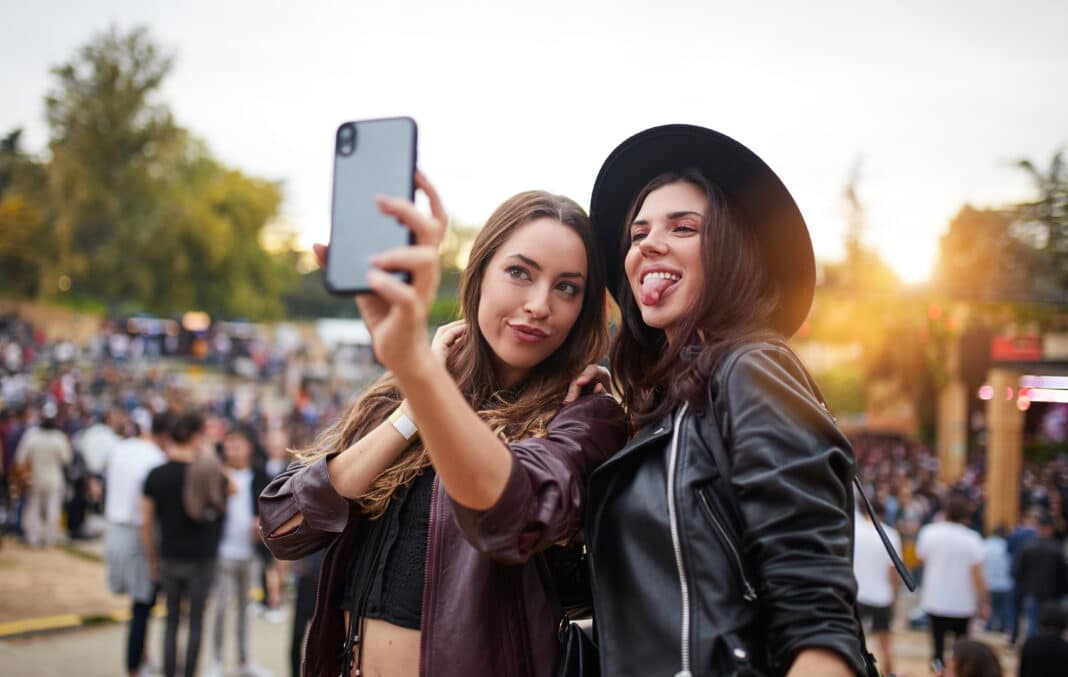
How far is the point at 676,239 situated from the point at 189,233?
3865 centimetres

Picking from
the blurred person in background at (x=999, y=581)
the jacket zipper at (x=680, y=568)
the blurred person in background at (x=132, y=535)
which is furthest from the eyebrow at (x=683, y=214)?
the blurred person in background at (x=999, y=581)

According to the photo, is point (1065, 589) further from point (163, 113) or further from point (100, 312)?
point (100, 312)

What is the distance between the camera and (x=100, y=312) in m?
42.2

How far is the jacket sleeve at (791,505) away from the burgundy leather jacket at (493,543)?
375 millimetres

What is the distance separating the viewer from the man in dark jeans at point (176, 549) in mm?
5930

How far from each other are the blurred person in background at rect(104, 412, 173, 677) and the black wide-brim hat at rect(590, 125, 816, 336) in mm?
5558

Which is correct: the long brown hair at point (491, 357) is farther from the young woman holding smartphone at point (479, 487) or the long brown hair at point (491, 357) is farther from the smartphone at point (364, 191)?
the smartphone at point (364, 191)

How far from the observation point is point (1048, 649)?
5.54m

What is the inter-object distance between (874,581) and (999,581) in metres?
5.01

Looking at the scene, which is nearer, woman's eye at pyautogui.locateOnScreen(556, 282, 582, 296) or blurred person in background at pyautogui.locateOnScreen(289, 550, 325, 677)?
woman's eye at pyautogui.locateOnScreen(556, 282, 582, 296)

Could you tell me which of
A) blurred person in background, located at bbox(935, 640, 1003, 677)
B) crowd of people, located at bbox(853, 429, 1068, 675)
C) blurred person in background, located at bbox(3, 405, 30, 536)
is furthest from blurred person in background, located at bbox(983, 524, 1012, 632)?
blurred person in background, located at bbox(3, 405, 30, 536)

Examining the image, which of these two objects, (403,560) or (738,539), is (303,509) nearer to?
(403,560)

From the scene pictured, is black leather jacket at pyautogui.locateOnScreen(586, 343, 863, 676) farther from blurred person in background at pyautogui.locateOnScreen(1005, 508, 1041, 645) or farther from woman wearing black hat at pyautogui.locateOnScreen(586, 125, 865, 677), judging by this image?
blurred person in background at pyautogui.locateOnScreen(1005, 508, 1041, 645)

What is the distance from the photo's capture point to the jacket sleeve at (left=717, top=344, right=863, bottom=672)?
140 centimetres
